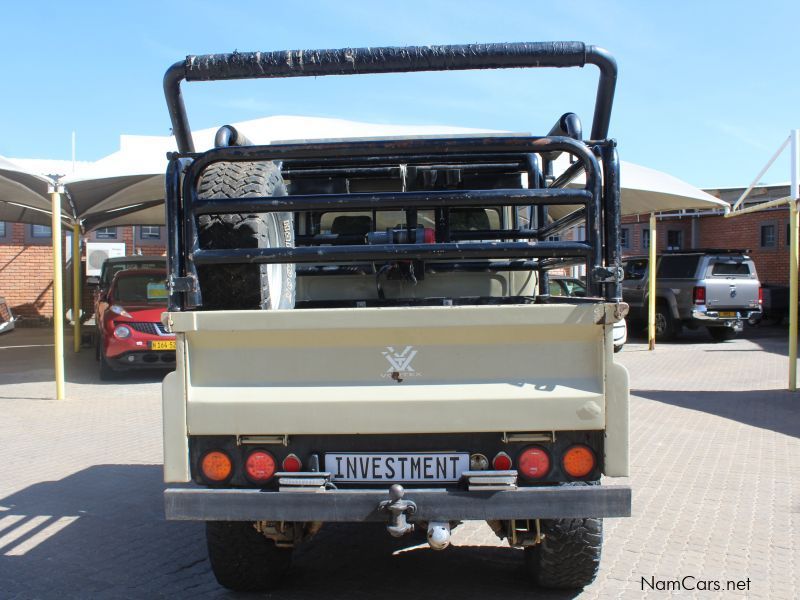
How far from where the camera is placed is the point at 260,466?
3307 mm

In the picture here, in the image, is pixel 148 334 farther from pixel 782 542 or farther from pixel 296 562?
pixel 782 542

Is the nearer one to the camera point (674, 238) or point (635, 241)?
point (674, 238)

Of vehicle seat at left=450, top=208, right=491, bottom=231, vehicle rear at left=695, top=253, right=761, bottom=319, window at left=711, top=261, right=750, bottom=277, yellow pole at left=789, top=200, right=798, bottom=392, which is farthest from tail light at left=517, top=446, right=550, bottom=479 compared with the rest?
window at left=711, top=261, right=750, bottom=277

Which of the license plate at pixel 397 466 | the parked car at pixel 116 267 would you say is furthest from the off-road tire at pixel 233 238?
the parked car at pixel 116 267

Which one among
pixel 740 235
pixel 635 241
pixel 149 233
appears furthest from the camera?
pixel 635 241

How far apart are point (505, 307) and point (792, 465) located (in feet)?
15.6

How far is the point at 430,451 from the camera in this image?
3271 millimetres

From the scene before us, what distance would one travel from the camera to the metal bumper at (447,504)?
10.2 feet

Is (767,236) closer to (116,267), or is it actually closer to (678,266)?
(678,266)

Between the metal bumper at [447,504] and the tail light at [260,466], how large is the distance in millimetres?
137

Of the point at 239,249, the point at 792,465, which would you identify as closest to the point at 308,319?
the point at 239,249

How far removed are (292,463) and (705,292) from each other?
15.9 m

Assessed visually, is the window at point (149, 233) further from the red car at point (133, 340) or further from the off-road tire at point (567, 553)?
the off-road tire at point (567, 553)

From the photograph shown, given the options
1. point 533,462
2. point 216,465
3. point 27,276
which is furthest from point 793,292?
point 27,276
